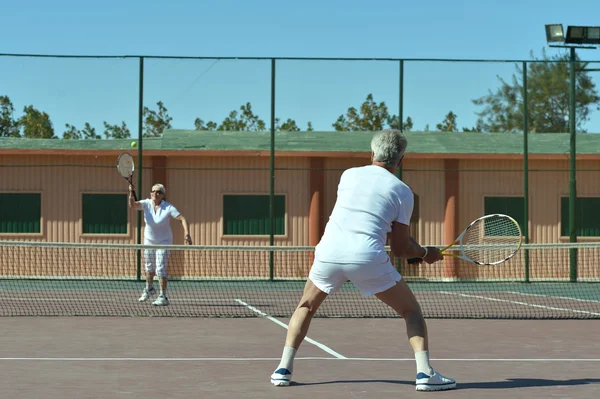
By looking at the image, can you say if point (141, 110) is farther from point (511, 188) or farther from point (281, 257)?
point (511, 188)

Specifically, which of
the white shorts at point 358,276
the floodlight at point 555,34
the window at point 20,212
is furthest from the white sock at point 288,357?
the window at point 20,212

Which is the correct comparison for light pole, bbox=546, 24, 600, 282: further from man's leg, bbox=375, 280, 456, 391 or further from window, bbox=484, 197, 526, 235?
man's leg, bbox=375, 280, 456, 391

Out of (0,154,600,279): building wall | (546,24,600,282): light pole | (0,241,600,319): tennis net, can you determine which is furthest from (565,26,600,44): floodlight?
(0,241,600,319): tennis net

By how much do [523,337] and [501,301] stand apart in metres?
6.17

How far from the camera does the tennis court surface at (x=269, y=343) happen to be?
707 cm

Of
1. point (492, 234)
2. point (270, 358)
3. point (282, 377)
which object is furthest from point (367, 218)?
point (270, 358)

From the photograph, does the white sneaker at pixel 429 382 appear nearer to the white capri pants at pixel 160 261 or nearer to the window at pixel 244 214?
the white capri pants at pixel 160 261

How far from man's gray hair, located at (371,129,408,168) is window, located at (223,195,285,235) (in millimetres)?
17417

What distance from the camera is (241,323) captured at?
12234 mm

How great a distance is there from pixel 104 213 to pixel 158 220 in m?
10.3

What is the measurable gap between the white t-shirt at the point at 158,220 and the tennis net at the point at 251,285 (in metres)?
0.18

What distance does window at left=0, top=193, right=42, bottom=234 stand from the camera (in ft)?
78.8

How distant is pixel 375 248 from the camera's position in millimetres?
6633

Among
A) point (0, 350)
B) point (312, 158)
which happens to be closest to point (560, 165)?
point (312, 158)
